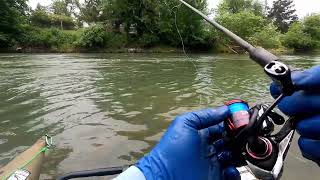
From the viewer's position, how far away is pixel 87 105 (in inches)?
359

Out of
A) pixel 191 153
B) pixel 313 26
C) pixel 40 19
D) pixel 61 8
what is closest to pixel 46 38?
pixel 40 19

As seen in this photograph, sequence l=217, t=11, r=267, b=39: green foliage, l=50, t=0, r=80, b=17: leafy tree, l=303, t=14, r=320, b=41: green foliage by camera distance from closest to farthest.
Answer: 1. l=217, t=11, r=267, b=39: green foliage
2. l=303, t=14, r=320, b=41: green foliage
3. l=50, t=0, r=80, b=17: leafy tree

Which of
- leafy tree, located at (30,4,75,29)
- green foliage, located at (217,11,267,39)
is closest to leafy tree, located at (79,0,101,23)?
leafy tree, located at (30,4,75,29)

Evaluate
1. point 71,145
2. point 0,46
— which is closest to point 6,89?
point 71,145

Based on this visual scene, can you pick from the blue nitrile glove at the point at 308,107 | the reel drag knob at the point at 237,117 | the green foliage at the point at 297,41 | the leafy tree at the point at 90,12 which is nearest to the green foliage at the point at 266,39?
the green foliage at the point at 297,41

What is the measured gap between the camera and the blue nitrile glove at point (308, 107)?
171 cm

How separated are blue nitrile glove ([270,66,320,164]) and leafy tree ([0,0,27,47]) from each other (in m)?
41.3

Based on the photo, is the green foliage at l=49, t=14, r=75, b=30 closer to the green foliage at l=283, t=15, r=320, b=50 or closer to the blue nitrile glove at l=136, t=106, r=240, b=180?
the green foliage at l=283, t=15, r=320, b=50

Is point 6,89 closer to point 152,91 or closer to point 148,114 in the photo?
point 152,91

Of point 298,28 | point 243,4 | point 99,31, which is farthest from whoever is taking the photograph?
point 243,4

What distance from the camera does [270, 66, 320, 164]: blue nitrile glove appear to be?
5.60ft

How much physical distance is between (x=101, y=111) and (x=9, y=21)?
129ft

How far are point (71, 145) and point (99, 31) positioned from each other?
38.8 m

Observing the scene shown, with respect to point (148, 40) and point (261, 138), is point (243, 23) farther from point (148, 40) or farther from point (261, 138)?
point (261, 138)
